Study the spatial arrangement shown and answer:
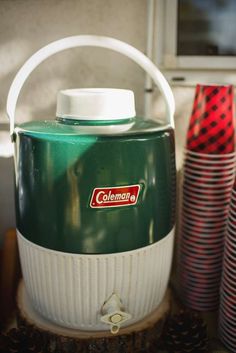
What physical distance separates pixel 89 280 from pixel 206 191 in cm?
43

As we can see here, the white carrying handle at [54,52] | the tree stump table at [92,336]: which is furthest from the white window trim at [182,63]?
the tree stump table at [92,336]

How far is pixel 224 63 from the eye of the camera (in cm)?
121

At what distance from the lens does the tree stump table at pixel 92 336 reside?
92 cm

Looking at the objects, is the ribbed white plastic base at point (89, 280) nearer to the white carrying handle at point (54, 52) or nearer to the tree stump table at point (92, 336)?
the tree stump table at point (92, 336)

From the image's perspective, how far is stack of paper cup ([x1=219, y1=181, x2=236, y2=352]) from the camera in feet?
3.11

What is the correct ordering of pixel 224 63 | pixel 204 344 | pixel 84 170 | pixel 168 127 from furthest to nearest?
pixel 224 63 < pixel 204 344 < pixel 168 127 < pixel 84 170

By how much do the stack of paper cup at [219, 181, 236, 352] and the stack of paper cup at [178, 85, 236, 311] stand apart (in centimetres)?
10

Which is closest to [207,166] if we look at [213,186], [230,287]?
[213,186]

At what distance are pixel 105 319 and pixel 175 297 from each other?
1.52 ft

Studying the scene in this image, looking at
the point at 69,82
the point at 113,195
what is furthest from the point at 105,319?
the point at 69,82

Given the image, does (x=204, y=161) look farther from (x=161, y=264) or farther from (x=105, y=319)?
(x=105, y=319)

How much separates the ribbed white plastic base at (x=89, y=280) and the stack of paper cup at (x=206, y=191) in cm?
17

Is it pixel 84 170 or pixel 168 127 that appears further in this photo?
pixel 168 127

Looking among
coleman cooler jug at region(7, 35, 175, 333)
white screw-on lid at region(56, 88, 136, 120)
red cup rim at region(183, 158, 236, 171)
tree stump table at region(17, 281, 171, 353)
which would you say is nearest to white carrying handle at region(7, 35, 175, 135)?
coleman cooler jug at region(7, 35, 175, 333)
